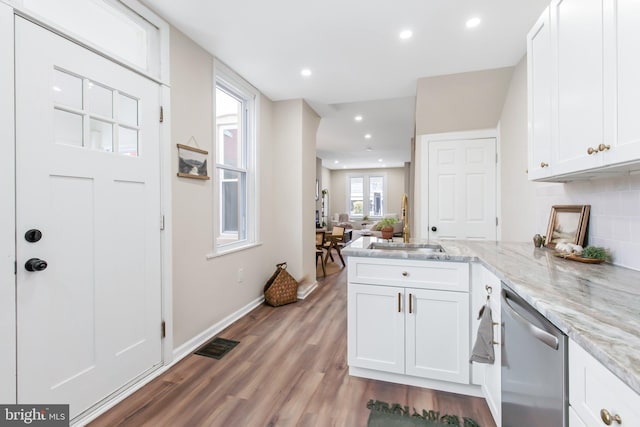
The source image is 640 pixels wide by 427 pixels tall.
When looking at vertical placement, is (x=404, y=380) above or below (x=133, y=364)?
below

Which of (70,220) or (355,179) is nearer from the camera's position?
(70,220)

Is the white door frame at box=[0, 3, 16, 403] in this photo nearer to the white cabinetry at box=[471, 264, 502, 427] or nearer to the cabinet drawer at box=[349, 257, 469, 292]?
the cabinet drawer at box=[349, 257, 469, 292]

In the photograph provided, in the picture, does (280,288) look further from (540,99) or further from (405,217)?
(540,99)

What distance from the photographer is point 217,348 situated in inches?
93.7

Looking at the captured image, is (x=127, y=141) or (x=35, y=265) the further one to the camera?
(x=127, y=141)

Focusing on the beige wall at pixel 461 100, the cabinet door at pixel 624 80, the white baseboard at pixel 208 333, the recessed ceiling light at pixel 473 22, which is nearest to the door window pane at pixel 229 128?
the white baseboard at pixel 208 333

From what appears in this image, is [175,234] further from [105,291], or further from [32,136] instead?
[32,136]

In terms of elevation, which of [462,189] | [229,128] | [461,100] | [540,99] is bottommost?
[462,189]

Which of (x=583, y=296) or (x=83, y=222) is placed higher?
(x=83, y=222)

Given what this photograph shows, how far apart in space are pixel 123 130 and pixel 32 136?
1.64 feet

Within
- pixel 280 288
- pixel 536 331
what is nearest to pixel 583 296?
pixel 536 331

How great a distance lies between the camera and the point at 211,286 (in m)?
2.62

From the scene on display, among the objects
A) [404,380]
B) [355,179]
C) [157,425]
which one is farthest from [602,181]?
[355,179]

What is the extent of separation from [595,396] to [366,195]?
10.7m
